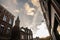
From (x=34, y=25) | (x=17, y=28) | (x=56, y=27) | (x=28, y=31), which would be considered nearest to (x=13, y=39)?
(x=17, y=28)

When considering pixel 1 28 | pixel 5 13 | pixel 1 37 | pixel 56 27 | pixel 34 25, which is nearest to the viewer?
pixel 56 27

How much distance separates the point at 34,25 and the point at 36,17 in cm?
393

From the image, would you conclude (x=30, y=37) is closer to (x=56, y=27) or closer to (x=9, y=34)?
(x=9, y=34)

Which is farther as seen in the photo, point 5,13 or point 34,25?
point 34,25

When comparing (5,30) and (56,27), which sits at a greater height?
(5,30)

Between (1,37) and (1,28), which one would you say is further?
(1,28)

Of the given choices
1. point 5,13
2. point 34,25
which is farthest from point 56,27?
point 34,25

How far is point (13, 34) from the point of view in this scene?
990cm

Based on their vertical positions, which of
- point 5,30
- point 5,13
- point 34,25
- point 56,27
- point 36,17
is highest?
point 36,17

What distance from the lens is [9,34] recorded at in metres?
9.91

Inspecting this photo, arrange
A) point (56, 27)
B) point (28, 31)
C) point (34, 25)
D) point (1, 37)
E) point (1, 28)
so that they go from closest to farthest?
point (56, 27)
point (1, 37)
point (1, 28)
point (28, 31)
point (34, 25)

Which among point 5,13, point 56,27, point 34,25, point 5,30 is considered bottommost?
point 56,27

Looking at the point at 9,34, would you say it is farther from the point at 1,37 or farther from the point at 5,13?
the point at 5,13

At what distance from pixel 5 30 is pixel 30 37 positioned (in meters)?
3.39
